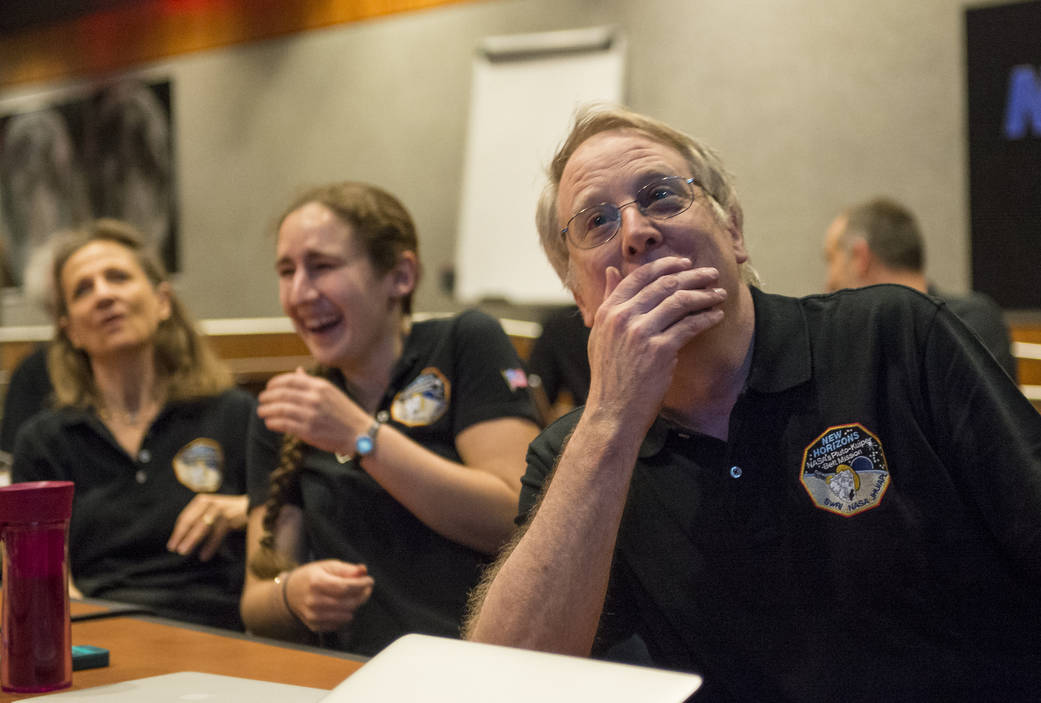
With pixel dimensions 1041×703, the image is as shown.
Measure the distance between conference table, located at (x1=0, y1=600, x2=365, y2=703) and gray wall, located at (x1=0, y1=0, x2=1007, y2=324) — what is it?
2.98 m

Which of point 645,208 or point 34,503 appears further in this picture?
point 645,208

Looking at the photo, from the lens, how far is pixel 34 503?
1.20m

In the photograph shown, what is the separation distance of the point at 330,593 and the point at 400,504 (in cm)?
31

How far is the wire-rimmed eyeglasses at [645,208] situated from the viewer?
140 centimetres

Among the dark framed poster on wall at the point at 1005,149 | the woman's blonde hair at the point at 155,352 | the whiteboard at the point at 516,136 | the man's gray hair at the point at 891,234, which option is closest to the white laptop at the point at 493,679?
the woman's blonde hair at the point at 155,352

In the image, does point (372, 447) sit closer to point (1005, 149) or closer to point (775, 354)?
point (775, 354)

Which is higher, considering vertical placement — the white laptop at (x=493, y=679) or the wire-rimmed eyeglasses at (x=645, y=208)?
the wire-rimmed eyeglasses at (x=645, y=208)

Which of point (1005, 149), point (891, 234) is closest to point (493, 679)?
point (891, 234)

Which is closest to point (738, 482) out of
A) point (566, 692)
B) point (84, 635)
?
point (566, 692)

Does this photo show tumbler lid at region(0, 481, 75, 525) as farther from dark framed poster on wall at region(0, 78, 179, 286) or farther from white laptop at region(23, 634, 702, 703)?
dark framed poster on wall at region(0, 78, 179, 286)

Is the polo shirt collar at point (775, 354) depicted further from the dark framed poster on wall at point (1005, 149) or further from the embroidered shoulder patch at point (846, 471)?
the dark framed poster on wall at point (1005, 149)

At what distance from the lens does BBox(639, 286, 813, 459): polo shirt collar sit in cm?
133

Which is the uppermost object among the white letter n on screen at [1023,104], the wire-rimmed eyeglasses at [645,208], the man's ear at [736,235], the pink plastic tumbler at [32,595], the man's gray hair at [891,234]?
the white letter n on screen at [1023,104]

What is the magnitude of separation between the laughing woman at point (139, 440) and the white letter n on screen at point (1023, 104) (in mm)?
3180
